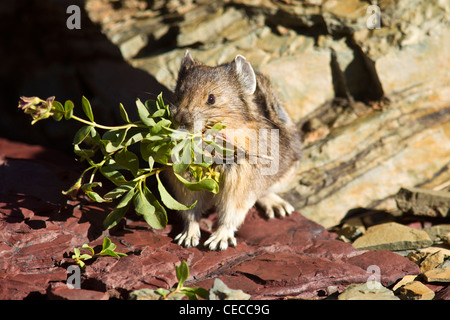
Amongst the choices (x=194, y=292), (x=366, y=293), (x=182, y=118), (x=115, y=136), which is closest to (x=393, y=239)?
(x=366, y=293)

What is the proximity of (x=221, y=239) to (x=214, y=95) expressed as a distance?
1.84 meters

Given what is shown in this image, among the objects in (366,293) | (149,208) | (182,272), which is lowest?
(366,293)

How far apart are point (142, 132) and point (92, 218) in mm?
1375

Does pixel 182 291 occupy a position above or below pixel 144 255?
above

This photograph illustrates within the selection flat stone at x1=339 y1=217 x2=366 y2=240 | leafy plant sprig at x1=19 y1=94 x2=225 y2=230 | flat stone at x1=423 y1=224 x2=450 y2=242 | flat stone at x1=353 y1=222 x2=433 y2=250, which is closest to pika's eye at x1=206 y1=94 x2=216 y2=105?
leafy plant sprig at x1=19 y1=94 x2=225 y2=230

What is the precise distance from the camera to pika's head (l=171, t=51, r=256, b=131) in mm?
6219

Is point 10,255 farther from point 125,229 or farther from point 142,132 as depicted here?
point 142,132

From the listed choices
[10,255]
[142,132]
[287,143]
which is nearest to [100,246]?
[10,255]

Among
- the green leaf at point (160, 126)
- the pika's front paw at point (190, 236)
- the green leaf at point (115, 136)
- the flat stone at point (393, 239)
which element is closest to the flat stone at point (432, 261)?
the flat stone at point (393, 239)

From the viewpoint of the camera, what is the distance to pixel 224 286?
5.25 metres

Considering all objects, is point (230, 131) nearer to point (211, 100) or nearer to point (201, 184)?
point (211, 100)

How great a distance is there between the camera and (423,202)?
7859 mm

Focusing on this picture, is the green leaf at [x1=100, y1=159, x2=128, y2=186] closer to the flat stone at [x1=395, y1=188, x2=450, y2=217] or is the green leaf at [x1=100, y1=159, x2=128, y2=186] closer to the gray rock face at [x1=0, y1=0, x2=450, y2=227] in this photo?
the gray rock face at [x1=0, y1=0, x2=450, y2=227]

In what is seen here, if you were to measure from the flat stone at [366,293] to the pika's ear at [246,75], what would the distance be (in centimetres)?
280
